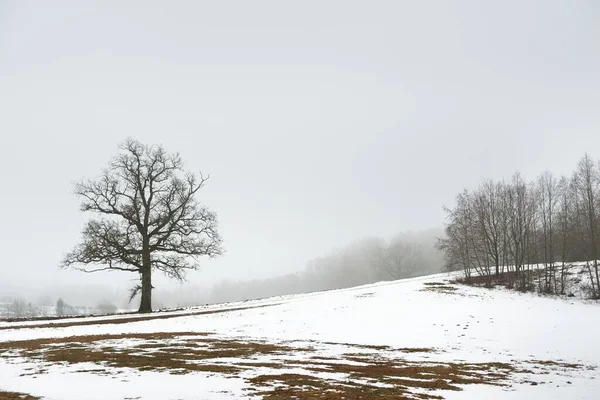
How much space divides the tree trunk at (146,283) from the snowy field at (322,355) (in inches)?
406

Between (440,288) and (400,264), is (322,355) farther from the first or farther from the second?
(400,264)

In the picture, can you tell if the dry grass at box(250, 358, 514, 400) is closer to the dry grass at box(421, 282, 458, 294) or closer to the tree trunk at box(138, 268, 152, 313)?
the dry grass at box(421, 282, 458, 294)

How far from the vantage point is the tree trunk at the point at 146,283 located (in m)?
32.2

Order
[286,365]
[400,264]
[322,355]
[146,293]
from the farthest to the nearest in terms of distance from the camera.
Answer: [400,264] < [146,293] < [322,355] < [286,365]

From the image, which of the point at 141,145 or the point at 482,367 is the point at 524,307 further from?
the point at 141,145

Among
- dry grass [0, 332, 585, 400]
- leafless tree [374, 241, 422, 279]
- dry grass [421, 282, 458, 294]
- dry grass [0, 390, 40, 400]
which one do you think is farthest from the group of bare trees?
leafless tree [374, 241, 422, 279]

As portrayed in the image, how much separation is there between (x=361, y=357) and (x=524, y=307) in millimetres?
21715

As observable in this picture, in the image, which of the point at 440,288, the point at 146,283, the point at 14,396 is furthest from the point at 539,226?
the point at 14,396

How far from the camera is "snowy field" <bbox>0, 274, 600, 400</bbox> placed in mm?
8094

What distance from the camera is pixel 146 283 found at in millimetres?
32781

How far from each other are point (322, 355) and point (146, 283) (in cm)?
2397

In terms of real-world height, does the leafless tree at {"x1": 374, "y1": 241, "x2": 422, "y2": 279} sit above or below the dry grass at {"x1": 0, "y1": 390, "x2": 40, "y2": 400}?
below

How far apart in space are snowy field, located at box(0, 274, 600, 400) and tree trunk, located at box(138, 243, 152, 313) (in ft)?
33.8

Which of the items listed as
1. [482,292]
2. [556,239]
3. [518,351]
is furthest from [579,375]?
[556,239]
